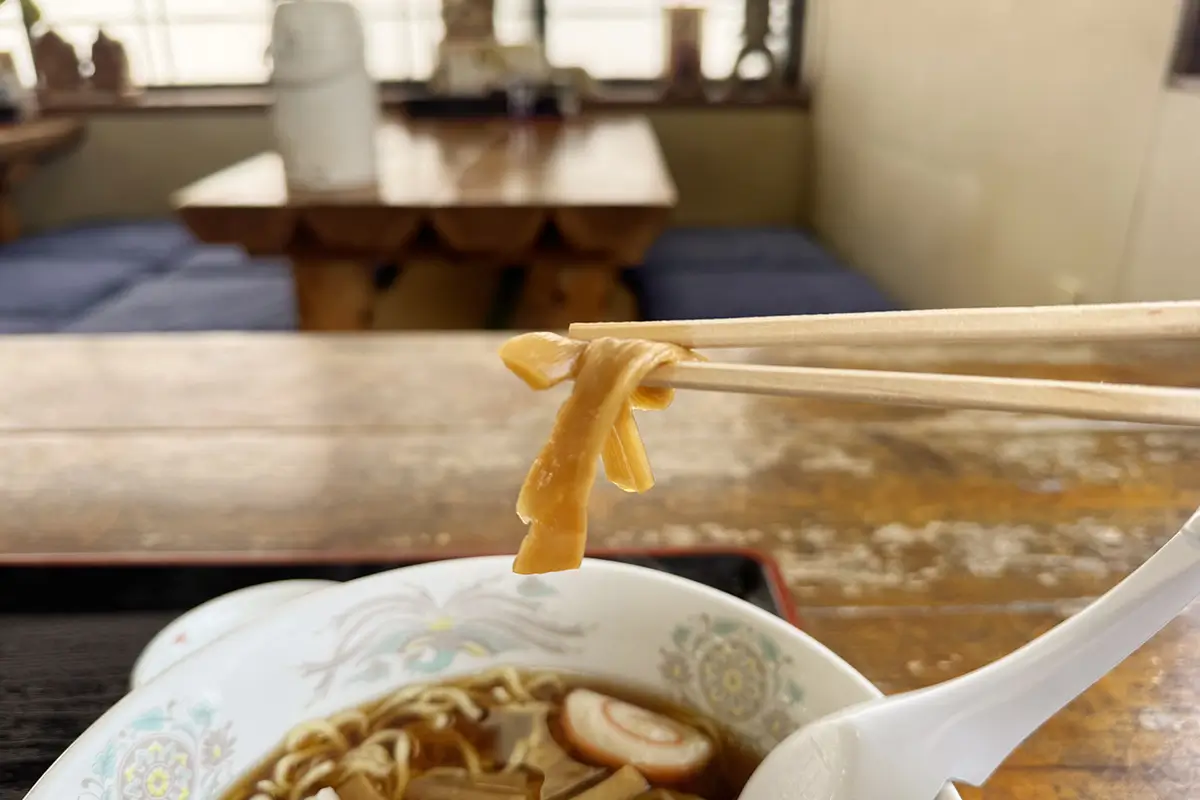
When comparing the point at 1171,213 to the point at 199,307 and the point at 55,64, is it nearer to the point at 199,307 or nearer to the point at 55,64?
the point at 199,307

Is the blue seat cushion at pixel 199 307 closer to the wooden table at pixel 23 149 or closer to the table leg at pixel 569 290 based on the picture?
the table leg at pixel 569 290

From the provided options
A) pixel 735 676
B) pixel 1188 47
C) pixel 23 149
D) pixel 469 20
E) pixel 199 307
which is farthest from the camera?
pixel 469 20

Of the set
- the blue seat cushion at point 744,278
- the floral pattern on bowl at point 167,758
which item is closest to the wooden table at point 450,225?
the blue seat cushion at point 744,278

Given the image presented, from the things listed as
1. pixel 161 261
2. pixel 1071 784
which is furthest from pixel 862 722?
pixel 161 261

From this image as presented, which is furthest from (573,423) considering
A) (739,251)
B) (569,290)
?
(739,251)

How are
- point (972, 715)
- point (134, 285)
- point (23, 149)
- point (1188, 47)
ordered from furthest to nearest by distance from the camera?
point (23, 149), point (134, 285), point (1188, 47), point (972, 715)

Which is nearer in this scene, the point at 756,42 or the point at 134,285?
the point at 134,285

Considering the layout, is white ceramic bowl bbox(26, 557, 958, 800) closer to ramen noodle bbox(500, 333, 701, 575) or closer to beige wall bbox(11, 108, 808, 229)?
ramen noodle bbox(500, 333, 701, 575)
